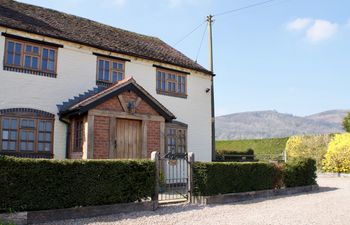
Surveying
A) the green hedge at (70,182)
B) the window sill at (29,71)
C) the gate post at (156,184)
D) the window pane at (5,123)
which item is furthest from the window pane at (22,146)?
the gate post at (156,184)

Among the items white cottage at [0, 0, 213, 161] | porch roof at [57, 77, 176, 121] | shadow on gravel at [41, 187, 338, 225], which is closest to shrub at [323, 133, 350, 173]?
white cottage at [0, 0, 213, 161]

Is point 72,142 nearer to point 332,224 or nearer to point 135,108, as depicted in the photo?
point 135,108

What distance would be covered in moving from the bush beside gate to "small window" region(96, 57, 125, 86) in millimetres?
6409

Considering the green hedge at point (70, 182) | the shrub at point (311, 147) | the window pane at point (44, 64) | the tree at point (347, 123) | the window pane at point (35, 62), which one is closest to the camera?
the green hedge at point (70, 182)

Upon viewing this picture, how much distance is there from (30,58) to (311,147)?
22.3m

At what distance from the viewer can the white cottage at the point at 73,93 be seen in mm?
13094

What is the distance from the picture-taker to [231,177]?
39.9 feet

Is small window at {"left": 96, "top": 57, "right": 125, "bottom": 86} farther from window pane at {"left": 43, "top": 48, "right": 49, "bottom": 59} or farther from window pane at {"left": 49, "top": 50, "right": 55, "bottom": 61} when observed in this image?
window pane at {"left": 43, "top": 48, "right": 49, "bottom": 59}

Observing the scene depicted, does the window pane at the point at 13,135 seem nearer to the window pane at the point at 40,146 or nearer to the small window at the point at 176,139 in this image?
the window pane at the point at 40,146

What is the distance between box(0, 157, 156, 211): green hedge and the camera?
801 cm

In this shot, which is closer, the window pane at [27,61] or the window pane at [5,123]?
the window pane at [5,123]

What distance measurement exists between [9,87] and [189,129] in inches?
353

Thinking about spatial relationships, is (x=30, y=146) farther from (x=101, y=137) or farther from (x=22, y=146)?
(x=101, y=137)

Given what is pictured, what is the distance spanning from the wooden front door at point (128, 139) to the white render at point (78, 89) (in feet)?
7.78
